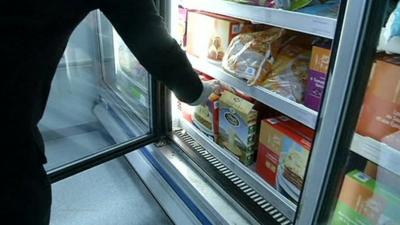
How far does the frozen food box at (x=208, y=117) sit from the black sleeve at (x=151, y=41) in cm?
43

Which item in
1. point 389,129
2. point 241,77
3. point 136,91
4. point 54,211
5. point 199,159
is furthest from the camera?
point 136,91

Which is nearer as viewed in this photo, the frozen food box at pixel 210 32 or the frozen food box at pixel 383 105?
the frozen food box at pixel 383 105

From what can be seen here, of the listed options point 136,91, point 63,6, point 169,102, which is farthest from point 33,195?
point 136,91

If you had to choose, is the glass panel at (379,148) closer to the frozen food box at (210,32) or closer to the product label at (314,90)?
the product label at (314,90)

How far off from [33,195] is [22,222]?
0.08m

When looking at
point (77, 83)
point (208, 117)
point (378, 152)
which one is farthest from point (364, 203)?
point (77, 83)

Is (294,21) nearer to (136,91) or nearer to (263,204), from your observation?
(263,204)

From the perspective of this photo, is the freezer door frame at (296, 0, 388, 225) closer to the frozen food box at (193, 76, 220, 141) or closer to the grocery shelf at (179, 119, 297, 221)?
the grocery shelf at (179, 119, 297, 221)

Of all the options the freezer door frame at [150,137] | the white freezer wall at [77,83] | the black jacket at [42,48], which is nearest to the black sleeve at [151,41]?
the black jacket at [42,48]

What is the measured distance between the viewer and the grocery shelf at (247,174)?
104 centimetres

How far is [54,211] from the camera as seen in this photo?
1.45 metres

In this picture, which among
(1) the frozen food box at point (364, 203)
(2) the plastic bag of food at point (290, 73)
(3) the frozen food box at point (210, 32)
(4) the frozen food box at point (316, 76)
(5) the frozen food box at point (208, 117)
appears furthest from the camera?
(5) the frozen food box at point (208, 117)

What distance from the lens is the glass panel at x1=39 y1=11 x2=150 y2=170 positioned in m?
1.76

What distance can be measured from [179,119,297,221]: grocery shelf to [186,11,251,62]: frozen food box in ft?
1.16
